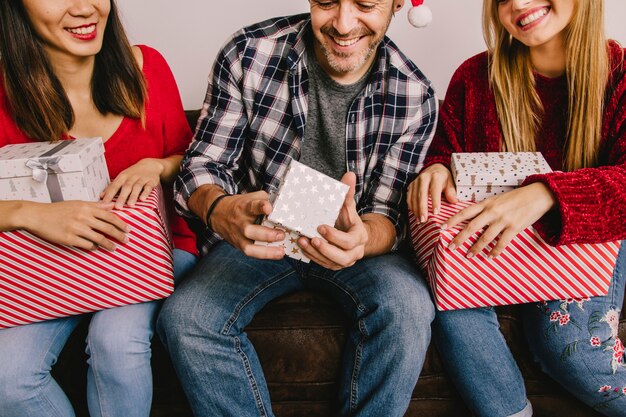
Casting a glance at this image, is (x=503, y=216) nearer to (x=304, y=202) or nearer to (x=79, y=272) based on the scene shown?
(x=304, y=202)

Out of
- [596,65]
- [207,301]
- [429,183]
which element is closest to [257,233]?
[207,301]

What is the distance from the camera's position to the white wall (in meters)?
1.93

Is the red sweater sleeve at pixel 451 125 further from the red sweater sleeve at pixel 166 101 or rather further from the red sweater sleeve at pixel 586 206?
the red sweater sleeve at pixel 166 101

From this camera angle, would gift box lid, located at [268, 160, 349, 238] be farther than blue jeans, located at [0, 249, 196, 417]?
No

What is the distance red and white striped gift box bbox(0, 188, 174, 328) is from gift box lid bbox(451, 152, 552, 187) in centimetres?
71

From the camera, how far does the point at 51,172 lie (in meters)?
1.25

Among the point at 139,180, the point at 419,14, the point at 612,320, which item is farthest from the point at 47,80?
the point at 612,320

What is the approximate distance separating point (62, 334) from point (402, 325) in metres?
0.78

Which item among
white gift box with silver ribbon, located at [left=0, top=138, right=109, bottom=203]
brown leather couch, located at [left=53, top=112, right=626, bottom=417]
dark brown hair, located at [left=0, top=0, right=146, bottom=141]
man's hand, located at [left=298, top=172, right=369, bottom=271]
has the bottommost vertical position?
brown leather couch, located at [left=53, top=112, right=626, bottom=417]

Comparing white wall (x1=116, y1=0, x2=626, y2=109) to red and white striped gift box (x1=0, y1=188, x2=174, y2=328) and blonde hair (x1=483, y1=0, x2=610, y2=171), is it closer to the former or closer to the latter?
blonde hair (x1=483, y1=0, x2=610, y2=171)

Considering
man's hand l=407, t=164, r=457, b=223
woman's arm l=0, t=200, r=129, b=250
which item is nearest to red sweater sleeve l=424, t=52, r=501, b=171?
man's hand l=407, t=164, r=457, b=223

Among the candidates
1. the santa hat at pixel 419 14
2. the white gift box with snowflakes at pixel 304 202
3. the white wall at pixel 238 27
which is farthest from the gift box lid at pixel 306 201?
the white wall at pixel 238 27

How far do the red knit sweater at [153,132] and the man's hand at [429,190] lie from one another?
24.5 inches

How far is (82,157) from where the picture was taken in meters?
1.24
